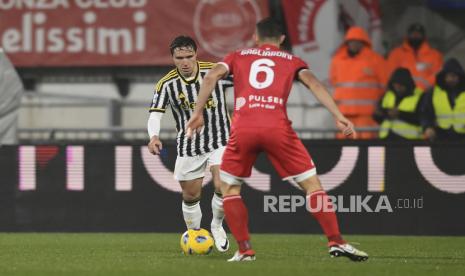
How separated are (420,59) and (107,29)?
4.46 m

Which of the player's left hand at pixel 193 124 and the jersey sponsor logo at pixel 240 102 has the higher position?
the jersey sponsor logo at pixel 240 102

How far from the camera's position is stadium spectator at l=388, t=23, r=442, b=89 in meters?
17.7

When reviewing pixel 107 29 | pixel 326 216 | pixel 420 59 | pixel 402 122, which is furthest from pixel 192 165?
pixel 107 29

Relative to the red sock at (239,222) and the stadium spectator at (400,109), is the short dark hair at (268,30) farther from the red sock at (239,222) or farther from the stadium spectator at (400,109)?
the stadium spectator at (400,109)

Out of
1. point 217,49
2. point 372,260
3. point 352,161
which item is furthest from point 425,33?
point 372,260

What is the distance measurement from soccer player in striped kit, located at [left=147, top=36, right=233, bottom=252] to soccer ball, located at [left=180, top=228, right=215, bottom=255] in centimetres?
33

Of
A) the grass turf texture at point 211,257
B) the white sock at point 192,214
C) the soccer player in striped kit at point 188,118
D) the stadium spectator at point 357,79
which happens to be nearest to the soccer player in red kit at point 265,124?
the grass turf texture at point 211,257

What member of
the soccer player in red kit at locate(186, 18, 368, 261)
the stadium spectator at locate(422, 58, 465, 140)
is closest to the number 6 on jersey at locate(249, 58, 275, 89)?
the soccer player in red kit at locate(186, 18, 368, 261)

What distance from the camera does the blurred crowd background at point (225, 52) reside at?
55.1ft

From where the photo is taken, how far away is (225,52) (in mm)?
18562

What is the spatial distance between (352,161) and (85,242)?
3086 millimetres

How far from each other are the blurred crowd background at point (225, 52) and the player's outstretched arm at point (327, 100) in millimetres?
5915

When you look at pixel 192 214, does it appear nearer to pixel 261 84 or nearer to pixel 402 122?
pixel 261 84

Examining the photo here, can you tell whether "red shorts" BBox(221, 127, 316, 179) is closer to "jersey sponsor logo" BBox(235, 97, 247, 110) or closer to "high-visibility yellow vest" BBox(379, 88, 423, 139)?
"jersey sponsor logo" BBox(235, 97, 247, 110)
